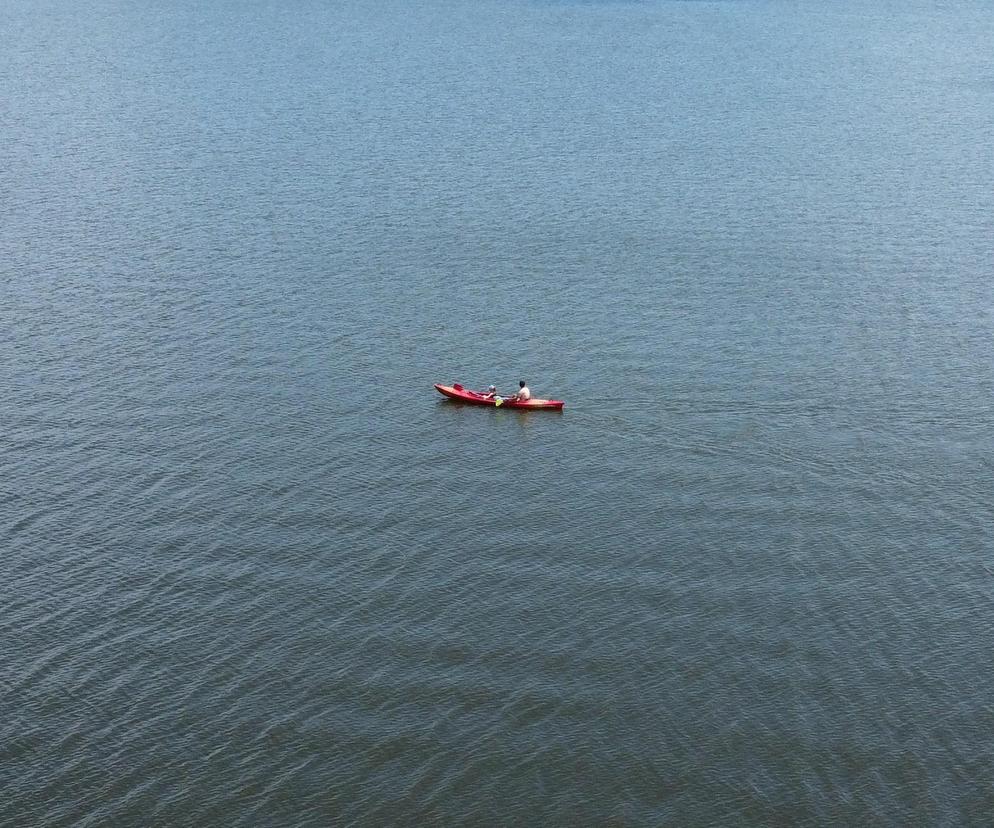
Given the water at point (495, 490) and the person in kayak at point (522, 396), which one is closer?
the water at point (495, 490)

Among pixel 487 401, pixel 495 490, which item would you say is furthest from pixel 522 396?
pixel 495 490

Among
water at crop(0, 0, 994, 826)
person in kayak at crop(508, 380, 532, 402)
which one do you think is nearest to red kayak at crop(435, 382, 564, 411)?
person in kayak at crop(508, 380, 532, 402)

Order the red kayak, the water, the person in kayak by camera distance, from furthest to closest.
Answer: the red kayak < the person in kayak < the water

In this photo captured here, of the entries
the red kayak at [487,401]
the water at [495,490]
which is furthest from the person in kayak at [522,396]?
the water at [495,490]

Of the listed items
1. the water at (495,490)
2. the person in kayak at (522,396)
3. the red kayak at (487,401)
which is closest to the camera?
the water at (495,490)

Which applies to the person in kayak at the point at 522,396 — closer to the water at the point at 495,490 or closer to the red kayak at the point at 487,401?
the red kayak at the point at 487,401

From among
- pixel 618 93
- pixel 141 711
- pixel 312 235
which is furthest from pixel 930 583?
pixel 618 93

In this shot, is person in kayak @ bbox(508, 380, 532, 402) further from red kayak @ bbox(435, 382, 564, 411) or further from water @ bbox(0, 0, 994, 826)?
water @ bbox(0, 0, 994, 826)
